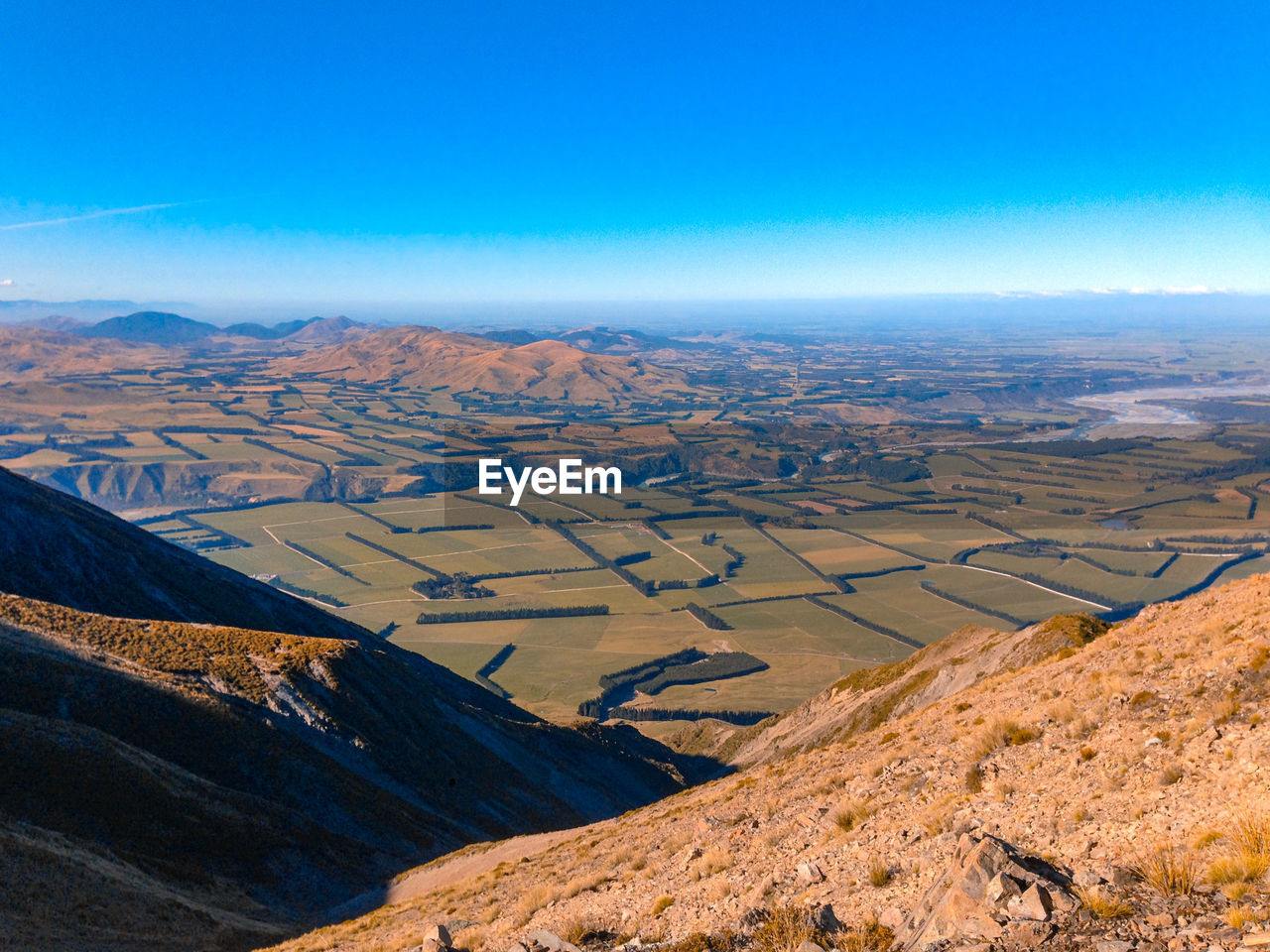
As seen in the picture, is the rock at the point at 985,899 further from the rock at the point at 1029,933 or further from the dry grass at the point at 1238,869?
the dry grass at the point at 1238,869

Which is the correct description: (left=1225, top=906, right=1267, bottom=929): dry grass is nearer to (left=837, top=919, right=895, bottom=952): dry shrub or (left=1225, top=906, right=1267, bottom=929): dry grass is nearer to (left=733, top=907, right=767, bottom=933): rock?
(left=837, top=919, right=895, bottom=952): dry shrub

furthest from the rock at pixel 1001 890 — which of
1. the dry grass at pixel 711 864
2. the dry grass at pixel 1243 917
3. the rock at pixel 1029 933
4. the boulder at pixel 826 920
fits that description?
the dry grass at pixel 711 864

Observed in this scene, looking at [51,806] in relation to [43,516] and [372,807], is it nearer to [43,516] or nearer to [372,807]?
[372,807]

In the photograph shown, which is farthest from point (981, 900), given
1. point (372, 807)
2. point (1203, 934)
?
point (372, 807)

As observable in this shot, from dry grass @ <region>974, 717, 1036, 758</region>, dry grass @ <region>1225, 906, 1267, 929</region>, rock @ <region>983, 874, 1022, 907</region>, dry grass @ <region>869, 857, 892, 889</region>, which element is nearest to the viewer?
dry grass @ <region>1225, 906, 1267, 929</region>

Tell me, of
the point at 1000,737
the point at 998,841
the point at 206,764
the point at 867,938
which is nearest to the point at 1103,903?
the point at 998,841

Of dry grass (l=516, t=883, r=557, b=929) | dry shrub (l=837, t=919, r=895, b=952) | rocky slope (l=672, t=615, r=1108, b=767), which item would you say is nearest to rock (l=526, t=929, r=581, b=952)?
dry grass (l=516, t=883, r=557, b=929)

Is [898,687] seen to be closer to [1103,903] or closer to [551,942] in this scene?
[551,942]
